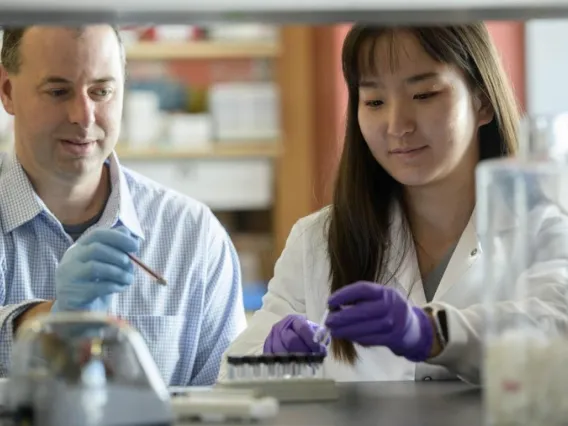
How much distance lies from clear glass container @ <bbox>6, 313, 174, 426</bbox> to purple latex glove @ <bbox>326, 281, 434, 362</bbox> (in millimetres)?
402

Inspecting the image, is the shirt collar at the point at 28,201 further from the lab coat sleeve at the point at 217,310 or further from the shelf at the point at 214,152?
the shelf at the point at 214,152

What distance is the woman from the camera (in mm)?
2113

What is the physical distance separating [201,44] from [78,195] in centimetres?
320

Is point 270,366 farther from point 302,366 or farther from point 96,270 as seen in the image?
point 96,270

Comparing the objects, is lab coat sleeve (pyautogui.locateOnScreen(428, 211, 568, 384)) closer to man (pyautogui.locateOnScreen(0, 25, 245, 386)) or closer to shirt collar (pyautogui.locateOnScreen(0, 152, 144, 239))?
man (pyautogui.locateOnScreen(0, 25, 245, 386))

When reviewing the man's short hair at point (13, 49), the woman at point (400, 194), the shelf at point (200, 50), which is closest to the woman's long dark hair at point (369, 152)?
the woman at point (400, 194)

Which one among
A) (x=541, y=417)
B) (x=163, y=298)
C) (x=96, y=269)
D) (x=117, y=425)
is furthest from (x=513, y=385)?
(x=163, y=298)

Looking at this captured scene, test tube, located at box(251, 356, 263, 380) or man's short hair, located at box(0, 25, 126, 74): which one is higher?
man's short hair, located at box(0, 25, 126, 74)

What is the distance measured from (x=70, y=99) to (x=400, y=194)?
83 cm

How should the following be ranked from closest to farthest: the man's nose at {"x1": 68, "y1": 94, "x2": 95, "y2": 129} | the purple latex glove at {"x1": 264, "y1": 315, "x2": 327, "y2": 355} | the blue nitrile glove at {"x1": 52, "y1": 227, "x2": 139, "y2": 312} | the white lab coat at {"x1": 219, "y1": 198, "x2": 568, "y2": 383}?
the white lab coat at {"x1": 219, "y1": 198, "x2": 568, "y2": 383}, the purple latex glove at {"x1": 264, "y1": 315, "x2": 327, "y2": 355}, the blue nitrile glove at {"x1": 52, "y1": 227, "x2": 139, "y2": 312}, the man's nose at {"x1": 68, "y1": 94, "x2": 95, "y2": 129}

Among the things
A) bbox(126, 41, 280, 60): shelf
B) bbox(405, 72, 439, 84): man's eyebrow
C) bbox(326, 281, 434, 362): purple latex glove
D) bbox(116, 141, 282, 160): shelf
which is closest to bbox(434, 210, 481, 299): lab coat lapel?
bbox(405, 72, 439, 84): man's eyebrow

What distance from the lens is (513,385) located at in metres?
1.13

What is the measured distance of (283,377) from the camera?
5.07ft

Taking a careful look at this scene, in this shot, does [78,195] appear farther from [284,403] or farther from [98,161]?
[284,403]
